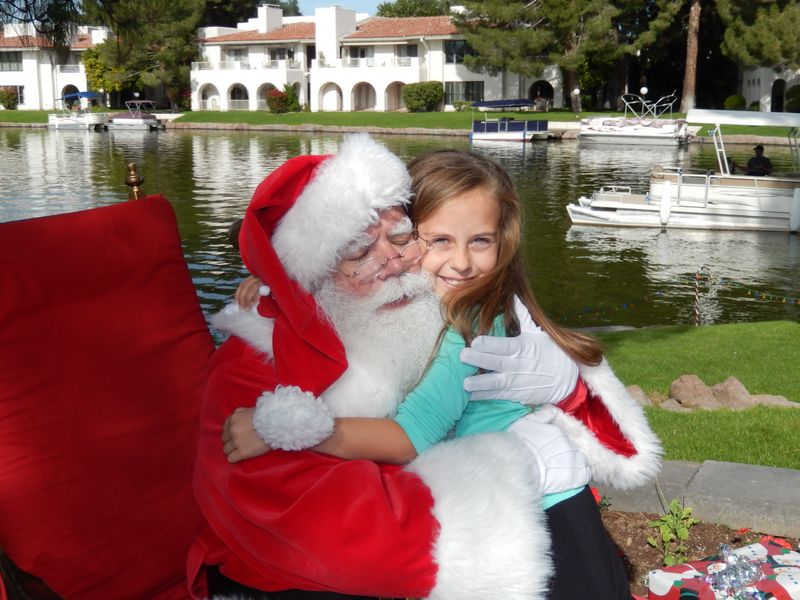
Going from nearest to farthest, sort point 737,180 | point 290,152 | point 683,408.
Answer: point 683,408 → point 737,180 → point 290,152

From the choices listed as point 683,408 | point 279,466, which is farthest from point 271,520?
point 683,408

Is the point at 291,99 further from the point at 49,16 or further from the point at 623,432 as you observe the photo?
the point at 623,432

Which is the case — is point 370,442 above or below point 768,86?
below

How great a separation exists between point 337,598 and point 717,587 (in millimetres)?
1433

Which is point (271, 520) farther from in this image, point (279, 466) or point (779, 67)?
point (779, 67)

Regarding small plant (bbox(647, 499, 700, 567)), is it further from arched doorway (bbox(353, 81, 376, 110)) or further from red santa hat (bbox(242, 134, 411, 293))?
arched doorway (bbox(353, 81, 376, 110))

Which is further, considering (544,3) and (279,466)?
(544,3)

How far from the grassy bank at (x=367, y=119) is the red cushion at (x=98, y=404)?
34.4 m

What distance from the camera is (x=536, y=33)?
1587 inches

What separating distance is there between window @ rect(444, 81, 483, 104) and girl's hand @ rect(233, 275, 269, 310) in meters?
46.4

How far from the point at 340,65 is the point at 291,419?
49.3 metres

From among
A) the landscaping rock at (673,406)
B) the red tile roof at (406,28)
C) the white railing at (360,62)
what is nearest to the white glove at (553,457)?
the landscaping rock at (673,406)

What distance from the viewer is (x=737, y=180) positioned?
17922mm

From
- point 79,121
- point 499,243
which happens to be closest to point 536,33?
point 79,121
